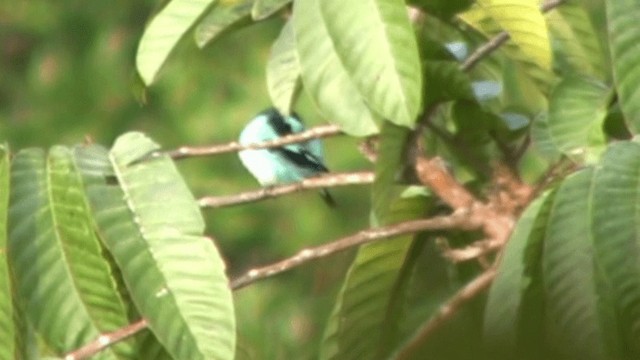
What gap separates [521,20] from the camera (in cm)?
99

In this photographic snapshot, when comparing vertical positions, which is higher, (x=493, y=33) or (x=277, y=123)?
(x=493, y=33)

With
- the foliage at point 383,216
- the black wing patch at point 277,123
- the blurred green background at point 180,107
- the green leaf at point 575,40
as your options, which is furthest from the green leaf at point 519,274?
the blurred green background at point 180,107

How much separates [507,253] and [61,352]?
25 cm

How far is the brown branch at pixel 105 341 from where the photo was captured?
870 mm

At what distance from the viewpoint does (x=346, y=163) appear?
4074 millimetres

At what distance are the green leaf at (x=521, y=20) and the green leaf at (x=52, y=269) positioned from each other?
0.26m

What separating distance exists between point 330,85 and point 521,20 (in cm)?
14

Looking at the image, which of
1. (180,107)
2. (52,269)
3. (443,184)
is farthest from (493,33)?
(180,107)

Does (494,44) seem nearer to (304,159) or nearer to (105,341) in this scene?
(105,341)

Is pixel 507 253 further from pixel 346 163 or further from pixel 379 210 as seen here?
pixel 346 163

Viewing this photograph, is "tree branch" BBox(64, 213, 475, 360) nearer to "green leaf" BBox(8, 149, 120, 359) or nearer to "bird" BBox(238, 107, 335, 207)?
"green leaf" BBox(8, 149, 120, 359)

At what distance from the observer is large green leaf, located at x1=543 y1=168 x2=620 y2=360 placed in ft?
2.91

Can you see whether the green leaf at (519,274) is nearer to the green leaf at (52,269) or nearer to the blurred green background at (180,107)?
the green leaf at (52,269)

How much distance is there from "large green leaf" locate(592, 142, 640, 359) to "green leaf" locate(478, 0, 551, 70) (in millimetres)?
128
